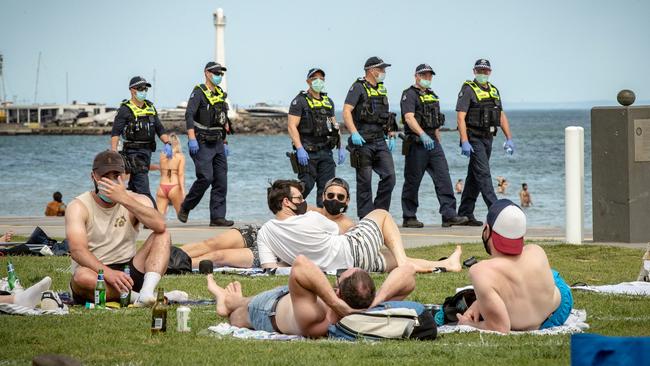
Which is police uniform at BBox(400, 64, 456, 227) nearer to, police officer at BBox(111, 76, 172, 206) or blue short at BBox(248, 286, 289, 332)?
police officer at BBox(111, 76, 172, 206)

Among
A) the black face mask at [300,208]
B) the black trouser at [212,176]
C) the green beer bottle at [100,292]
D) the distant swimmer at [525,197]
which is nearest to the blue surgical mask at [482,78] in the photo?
the black trouser at [212,176]

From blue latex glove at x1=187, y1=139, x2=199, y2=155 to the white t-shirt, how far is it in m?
6.57

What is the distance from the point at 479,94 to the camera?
20.9 meters

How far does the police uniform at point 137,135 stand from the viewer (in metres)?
20.4

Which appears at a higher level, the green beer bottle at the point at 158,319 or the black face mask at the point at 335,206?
the black face mask at the point at 335,206

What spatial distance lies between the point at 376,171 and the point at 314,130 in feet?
3.44

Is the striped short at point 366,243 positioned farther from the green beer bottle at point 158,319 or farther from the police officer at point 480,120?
the police officer at point 480,120

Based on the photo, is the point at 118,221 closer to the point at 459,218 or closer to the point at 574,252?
the point at 574,252

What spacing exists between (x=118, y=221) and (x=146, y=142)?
8684 millimetres

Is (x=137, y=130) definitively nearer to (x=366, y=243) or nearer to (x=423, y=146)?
(x=423, y=146)

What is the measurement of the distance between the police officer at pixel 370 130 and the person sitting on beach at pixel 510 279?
9.78 m

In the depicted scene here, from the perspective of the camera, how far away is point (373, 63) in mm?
20188

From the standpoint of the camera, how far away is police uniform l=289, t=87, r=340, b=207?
20.2 meters

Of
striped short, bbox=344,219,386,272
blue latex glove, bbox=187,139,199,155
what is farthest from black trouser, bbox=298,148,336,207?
striped short, bbox=344,219,386,272
